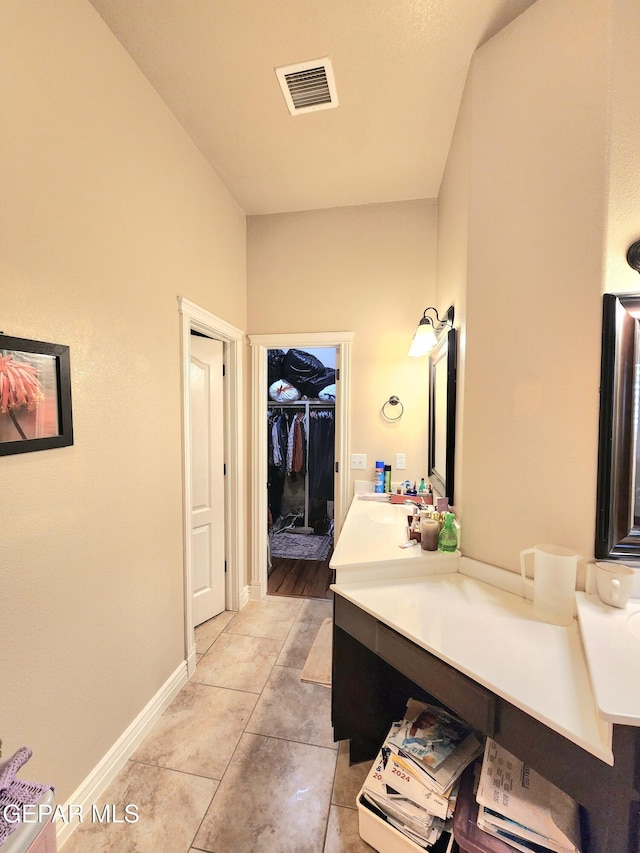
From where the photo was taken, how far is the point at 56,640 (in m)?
1.32

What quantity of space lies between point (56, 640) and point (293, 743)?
1.18 m

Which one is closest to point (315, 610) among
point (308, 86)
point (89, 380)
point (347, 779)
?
point (347, 779)

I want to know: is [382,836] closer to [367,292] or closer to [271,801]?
[271,801]

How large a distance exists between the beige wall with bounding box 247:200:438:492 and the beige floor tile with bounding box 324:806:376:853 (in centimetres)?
186

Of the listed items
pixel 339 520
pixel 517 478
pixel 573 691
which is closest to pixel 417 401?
pixel 339 520

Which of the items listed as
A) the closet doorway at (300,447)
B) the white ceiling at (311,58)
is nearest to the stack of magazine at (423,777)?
the white ceiling at (311,58)

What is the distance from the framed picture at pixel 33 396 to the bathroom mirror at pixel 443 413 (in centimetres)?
165

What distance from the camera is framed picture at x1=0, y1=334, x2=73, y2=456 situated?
113 centimetres

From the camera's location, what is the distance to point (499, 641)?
1150mm

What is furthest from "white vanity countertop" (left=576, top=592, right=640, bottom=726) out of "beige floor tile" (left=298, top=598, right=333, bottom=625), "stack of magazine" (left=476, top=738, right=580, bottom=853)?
"beige floor tile" (left=298, top=598, right=333, bottom=625)

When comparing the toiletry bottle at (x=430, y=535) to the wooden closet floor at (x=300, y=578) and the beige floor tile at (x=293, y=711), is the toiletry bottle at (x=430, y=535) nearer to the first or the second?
the beige floor tile at (x=293, y=711)

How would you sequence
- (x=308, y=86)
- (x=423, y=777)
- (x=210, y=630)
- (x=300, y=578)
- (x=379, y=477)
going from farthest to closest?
(x=300, y=578), (x=379, y=477), (x=210, y=630), (x=308, y=86), (x=423, y=777)

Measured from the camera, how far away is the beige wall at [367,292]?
2.75m

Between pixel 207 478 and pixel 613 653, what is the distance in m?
2.36
